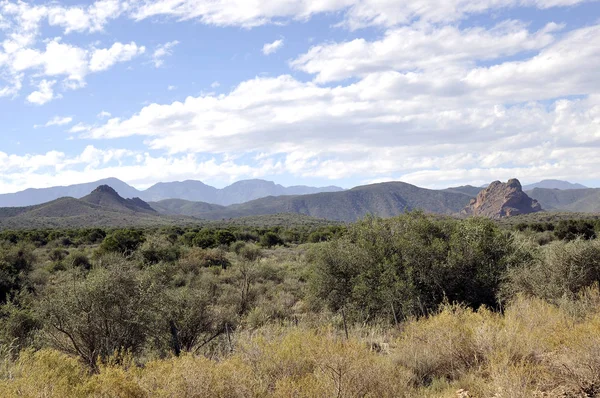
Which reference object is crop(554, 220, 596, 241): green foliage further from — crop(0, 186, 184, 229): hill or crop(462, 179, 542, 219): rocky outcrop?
crop(462, 179, 542, 219): rocky outcrop

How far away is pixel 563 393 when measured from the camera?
19.5 ft

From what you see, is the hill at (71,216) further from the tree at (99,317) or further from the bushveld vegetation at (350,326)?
the tree at (99,317)

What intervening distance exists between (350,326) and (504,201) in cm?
18303

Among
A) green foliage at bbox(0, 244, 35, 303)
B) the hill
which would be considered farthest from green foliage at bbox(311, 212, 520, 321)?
the hill

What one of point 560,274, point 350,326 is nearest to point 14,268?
point 350,326

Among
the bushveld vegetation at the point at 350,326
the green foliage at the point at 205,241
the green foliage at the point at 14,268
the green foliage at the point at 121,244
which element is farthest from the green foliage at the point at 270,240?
the green foliage at the point at 14,268

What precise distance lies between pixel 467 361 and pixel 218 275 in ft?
61.3

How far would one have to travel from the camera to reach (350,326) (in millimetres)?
13078

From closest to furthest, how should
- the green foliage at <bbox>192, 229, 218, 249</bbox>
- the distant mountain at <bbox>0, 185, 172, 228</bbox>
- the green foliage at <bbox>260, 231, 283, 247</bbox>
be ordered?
the green foliage at <bbox>192, 229, 218, 249</bbox>, the green foliage at <bbox>260, 231, 283, 247</bbox>, the distant mountain at <bbox>0, 185, 172, 228</bbox>

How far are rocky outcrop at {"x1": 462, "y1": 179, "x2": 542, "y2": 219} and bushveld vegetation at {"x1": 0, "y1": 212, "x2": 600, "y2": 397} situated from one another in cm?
16819

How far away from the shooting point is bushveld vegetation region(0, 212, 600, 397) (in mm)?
5930

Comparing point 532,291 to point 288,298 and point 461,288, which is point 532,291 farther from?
point 288,298

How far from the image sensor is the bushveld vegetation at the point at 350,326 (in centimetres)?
593

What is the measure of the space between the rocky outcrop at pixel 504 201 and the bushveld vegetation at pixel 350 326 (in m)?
168
